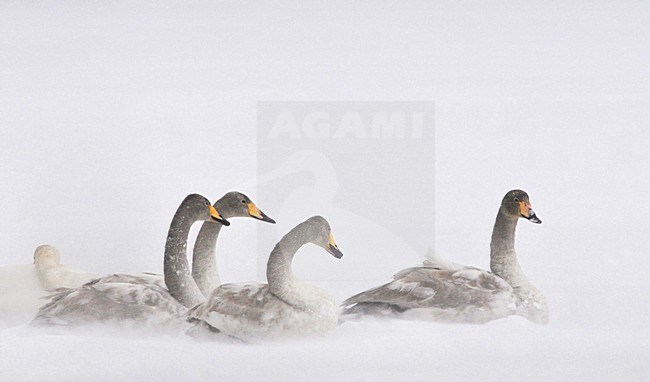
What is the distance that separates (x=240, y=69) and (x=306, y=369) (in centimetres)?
125

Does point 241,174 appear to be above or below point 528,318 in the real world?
above

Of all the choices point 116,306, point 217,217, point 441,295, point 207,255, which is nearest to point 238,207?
point 217,217

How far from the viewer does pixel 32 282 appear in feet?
11.9

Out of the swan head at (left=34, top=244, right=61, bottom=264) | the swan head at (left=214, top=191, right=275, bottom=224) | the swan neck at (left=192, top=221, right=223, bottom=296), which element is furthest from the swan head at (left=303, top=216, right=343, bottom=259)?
the swan head at (left=34, top=244, right=61, bottom=264)

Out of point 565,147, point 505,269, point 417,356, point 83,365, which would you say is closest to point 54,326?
point 83,365

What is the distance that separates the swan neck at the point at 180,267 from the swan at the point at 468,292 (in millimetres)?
467

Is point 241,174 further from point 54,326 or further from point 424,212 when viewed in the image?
point 54,326

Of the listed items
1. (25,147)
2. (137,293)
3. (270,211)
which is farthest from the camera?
(25,147)

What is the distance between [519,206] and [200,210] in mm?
989

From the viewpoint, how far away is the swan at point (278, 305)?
9.96 feet

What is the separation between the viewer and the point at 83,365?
3207mm

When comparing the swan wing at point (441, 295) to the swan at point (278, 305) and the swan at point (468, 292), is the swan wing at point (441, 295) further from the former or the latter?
the swan at point (278, 305)

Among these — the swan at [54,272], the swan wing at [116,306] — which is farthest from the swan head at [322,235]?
the swan at [54,272]

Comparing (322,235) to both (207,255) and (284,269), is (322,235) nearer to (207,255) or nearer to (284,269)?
(284,269)
